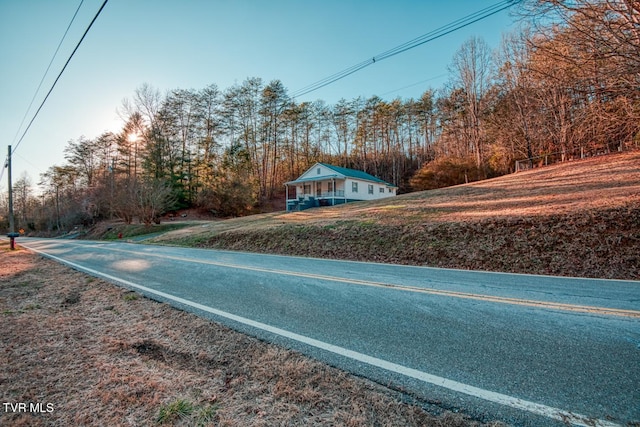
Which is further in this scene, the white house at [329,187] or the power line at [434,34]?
the white house at [329,187]

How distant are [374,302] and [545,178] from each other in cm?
1894

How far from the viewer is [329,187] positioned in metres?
30.5

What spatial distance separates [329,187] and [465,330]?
2766cm

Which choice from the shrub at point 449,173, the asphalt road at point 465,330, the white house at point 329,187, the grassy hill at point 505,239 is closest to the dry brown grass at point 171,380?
the asphalt road at point 465,330

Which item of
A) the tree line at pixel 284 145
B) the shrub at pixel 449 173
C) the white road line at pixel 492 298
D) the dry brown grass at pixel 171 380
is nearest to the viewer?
the dry brown grass at pixel 171 380

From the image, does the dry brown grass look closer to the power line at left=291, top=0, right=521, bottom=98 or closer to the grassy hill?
the grassy hill

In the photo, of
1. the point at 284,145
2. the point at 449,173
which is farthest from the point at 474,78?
the point at 284,145

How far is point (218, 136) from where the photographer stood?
40.2 m

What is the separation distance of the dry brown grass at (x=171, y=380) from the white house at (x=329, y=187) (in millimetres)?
25200

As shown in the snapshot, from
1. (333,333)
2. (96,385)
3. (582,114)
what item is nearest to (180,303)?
(96,385)

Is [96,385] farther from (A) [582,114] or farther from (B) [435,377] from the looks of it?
(A) [582,114]

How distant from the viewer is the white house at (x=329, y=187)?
28.9m
